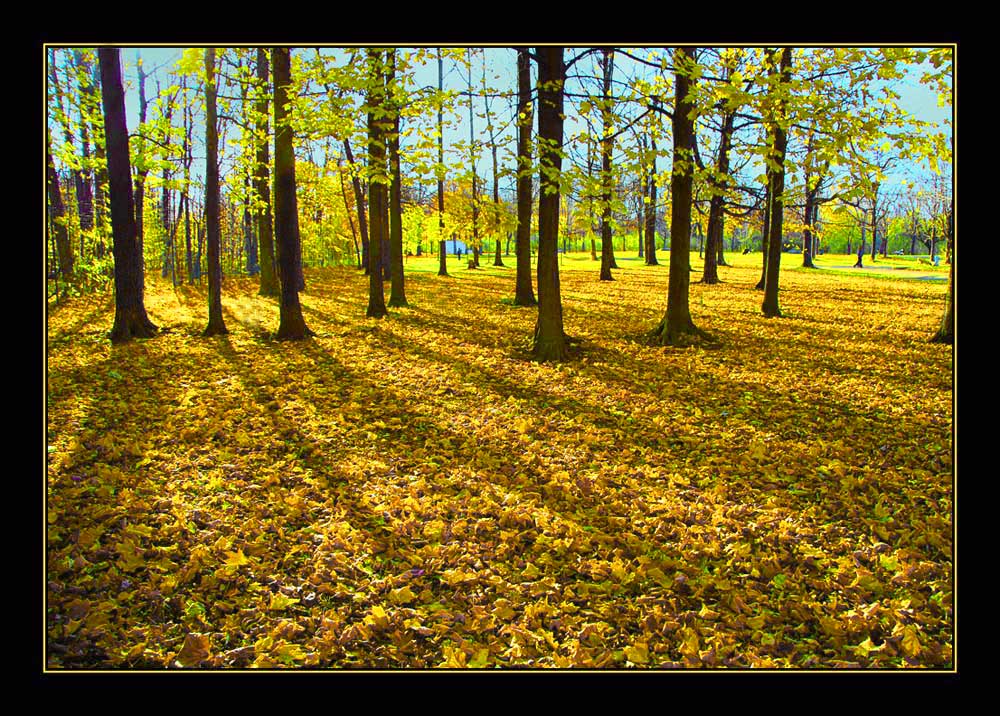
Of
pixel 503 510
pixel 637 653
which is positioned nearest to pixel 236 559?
pixel 503 510

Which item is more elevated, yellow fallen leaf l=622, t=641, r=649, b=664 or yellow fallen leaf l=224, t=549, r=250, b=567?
yellow fallen leaf l=224, t=549, r=250, b=567

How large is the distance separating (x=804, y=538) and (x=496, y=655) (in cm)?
246

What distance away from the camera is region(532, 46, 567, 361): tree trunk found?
7.88 m

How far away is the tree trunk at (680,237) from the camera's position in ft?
30.0

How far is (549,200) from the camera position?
334 inches

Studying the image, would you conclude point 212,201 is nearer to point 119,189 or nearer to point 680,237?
point 119,189

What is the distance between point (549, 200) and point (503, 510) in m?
5.58

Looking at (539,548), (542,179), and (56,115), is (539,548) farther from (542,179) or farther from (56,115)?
(56,115)

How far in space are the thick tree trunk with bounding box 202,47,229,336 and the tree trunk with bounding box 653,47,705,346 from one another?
8772 mm

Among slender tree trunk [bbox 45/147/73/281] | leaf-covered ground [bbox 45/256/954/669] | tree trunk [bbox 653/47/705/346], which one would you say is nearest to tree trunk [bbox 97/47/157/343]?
leaf-covered ground [bbox 45/256/954/669]

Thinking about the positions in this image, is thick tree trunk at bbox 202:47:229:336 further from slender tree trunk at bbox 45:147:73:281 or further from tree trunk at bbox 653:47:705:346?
tree trunk at bbox 653:47:705:346

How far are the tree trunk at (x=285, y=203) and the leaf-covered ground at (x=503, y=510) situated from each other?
182cm

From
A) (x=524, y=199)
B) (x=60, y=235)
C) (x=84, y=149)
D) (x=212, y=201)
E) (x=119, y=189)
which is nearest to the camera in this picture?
(x=119, y=189)

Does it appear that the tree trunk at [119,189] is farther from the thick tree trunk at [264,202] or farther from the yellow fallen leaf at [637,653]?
the yellow fallen leaf at [637,653]
